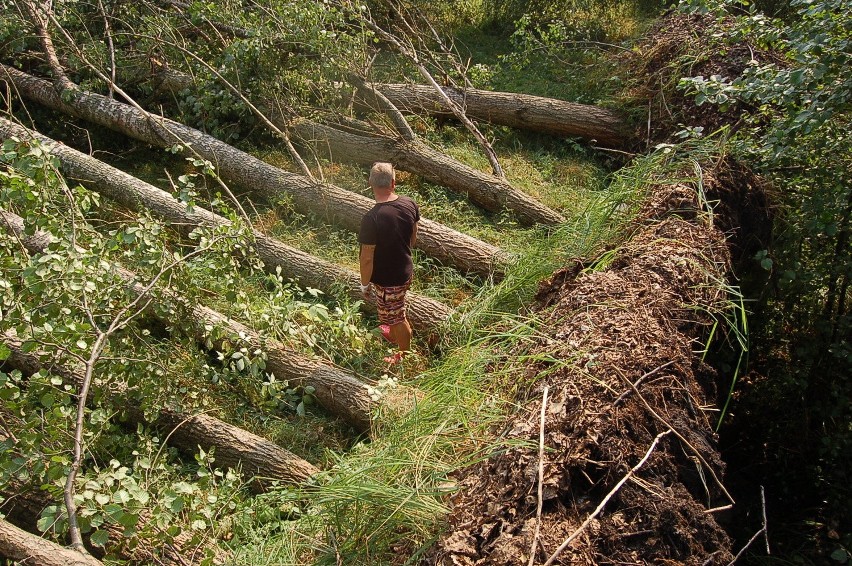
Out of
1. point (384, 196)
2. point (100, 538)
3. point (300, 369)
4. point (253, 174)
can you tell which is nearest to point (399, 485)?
point (100, 538)

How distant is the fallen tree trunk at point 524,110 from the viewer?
26.6 feet

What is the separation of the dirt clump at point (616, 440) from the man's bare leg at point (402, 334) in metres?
1.59

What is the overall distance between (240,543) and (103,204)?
3944mm

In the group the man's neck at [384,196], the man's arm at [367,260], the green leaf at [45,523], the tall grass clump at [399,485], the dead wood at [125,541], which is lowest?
the dead wood at [125,541]

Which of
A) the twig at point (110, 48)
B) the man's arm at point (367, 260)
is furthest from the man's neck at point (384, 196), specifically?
the twig at point (110, 48)

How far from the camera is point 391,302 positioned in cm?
548

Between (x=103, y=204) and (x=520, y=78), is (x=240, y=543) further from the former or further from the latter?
(x=520, y=78)

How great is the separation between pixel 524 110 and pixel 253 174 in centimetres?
313

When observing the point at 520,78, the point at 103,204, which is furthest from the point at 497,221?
the point at 103,204

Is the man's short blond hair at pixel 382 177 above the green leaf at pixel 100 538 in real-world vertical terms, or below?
above

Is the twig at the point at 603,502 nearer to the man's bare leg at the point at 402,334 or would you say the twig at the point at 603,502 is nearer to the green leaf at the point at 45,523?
the green leaf at the point at 45,523

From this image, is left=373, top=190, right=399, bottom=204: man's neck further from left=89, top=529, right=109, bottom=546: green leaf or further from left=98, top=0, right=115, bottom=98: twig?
left=98, top=0, right=115, bottom=98: twig

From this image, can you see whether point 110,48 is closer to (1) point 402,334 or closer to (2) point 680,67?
(1) point 402,334

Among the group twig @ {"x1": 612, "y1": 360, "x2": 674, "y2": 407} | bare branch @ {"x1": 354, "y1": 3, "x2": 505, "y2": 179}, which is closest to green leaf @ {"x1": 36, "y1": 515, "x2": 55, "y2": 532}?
twig @ {"x1": 612, "y1": 360, "x2": 674, "y2": 407}
